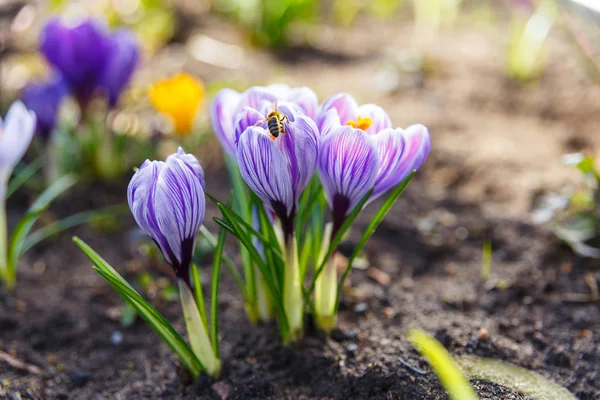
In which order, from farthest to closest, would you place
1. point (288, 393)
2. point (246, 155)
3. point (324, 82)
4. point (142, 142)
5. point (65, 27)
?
point (324, 82) < point (142, 142) < point (65, 27) < point (288, 393) < point (246, 155)

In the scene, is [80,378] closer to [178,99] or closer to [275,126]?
[275,126]

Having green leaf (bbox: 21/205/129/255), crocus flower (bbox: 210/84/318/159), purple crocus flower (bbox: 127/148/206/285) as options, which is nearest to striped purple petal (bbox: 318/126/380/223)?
crocus flower (bbox: 210/84/318/159)

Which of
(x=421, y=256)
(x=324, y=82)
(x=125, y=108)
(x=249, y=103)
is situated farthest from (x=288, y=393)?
(x=324, y=82)

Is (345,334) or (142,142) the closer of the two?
(345,334)

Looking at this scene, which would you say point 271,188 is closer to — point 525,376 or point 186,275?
point 186,275

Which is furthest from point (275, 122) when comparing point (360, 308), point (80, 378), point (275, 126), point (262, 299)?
point (80, 378)

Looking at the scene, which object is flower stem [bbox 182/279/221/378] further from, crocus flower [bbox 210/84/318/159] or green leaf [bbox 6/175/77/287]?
green leaf [bbox 6/175/77/287]

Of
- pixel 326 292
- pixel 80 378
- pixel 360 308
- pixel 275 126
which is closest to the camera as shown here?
pixel 275 126

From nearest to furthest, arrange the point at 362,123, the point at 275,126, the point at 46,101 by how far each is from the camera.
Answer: the point at 275,126, the point at 362,123, the point at 46,101
